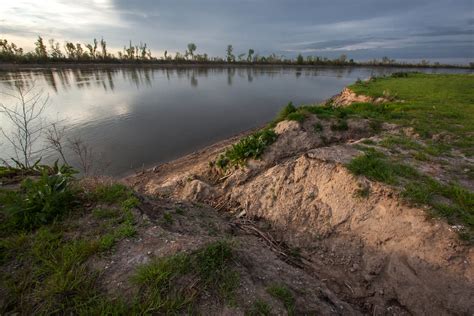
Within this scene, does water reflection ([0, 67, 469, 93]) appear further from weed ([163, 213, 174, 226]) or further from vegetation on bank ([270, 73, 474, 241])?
vegetation on bank ([270, 73, 474, 241])

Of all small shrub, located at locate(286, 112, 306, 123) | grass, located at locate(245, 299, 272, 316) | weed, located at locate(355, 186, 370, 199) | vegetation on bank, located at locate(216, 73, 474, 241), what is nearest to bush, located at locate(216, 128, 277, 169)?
vegetation on bank, located at locate(216, 73, 474, 241)

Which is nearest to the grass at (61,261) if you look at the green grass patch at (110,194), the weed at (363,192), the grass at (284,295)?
the green grass patch at (110,194)

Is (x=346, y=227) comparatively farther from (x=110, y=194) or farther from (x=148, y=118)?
(x=148, y=118)

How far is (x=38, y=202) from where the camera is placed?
11.7 ft

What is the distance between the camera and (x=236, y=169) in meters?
7.64

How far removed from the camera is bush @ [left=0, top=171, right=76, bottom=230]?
11.0 ft

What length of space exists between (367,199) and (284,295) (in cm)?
316

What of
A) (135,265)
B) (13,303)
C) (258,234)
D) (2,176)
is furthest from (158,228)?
(2,176)

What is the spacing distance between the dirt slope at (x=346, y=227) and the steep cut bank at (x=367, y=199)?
0.7 inches

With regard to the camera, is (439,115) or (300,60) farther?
(300,60)

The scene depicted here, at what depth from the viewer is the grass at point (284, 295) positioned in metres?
2.74

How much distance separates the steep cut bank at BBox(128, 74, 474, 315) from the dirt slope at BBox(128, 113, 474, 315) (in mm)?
17

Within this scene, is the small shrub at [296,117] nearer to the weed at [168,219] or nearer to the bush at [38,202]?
the weed at [168,219]

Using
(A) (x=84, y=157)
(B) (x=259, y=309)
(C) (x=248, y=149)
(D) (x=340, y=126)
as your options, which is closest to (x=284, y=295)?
(B) (x=259, y=309)
